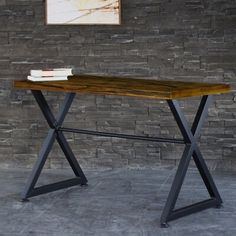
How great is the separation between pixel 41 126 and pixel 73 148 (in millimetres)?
295

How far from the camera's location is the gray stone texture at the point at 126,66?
13.7 ft

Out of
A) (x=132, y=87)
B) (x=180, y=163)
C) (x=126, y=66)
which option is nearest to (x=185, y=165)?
(x=180, y=163)

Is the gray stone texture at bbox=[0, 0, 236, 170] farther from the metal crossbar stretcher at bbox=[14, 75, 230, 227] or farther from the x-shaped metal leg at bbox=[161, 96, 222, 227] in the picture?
the x-shaped metal leg at bbox=[161, 96, 222, 227]

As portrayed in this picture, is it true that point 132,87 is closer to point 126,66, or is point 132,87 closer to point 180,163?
point 180,163

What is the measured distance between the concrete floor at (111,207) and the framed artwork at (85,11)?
1114 millimetres

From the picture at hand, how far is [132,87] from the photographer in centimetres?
301

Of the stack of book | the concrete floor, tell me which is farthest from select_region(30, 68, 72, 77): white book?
the concrete floor

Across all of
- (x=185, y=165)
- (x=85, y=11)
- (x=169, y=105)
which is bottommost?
(x=185, y=165)

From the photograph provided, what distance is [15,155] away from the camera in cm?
441

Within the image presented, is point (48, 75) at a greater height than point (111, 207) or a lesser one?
greater

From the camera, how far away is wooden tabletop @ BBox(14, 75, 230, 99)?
2.86 m

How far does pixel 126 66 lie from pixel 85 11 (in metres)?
0.50

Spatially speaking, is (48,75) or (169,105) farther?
(48,75)

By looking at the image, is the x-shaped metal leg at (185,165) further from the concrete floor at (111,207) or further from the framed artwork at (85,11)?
the framed artwork at (85,11)
